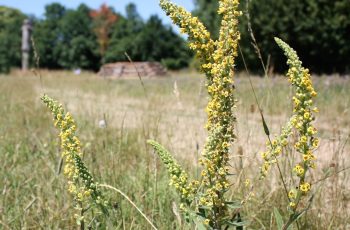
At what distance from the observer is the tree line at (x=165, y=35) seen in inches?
757

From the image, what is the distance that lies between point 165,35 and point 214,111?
5058cm

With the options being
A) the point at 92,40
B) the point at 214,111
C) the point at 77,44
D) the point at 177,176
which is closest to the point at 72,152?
the point at 177,176

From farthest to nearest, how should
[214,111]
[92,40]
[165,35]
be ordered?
[92,40] → [165,35] → [214,111]

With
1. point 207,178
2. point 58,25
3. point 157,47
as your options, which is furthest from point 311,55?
point 58,25

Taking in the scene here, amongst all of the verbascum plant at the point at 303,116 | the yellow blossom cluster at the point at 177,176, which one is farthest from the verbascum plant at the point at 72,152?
the verbascum plant at the point at 303,116

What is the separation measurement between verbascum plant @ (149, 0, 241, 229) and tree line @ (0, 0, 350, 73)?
16729 mm

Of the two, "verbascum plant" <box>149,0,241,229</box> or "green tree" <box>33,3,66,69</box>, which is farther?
"green tree" <box>33,3,66,69</box>

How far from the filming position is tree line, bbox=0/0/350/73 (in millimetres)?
19219

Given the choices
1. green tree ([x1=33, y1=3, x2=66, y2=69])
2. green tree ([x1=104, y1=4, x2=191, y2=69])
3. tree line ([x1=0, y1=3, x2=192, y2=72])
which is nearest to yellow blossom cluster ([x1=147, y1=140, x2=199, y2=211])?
green tree ([x1=104, y1=4, x2=191, y2=69])

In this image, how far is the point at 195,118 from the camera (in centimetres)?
654

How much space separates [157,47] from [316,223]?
47.3m

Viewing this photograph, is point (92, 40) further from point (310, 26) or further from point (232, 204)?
point (232, 204)

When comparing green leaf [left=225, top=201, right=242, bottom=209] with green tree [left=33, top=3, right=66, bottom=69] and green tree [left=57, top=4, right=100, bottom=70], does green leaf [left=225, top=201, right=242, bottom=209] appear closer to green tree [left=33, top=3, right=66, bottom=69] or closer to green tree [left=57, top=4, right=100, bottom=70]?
green tree [left=33, top=3, right=66, bottom=69]

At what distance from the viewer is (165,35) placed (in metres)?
51.2
